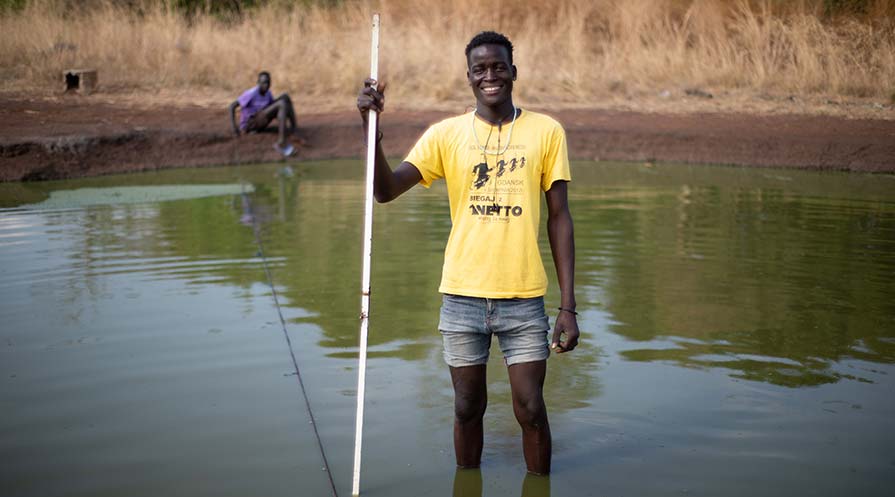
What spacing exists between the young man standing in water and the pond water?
0.61 meters

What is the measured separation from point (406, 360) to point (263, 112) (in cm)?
962

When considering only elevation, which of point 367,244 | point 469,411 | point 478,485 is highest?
point 367,244

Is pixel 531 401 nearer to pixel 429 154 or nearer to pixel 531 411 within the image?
pixel 531 411

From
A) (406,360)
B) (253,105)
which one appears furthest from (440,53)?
(406,360)

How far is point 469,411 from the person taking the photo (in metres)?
3.42

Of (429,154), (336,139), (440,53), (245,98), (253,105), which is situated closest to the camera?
(429,154)

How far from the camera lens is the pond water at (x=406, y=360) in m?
3.76

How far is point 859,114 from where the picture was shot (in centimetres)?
1510

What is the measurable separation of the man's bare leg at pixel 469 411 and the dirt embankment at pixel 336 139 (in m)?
10.1

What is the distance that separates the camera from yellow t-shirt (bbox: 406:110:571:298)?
3.23 m

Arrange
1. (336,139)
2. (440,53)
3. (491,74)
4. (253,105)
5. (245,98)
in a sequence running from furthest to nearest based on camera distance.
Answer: (440,53) < (336,139) < (253,105) < (245,98) < (491,74)

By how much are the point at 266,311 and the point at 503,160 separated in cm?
314

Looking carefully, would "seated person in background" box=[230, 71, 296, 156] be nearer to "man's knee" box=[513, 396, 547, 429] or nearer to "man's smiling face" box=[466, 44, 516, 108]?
"man's smiling face" box=[466, 44, 516, 108]

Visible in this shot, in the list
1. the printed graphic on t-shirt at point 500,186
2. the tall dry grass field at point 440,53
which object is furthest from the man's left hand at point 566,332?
the tall dry grass field at point 440,53
